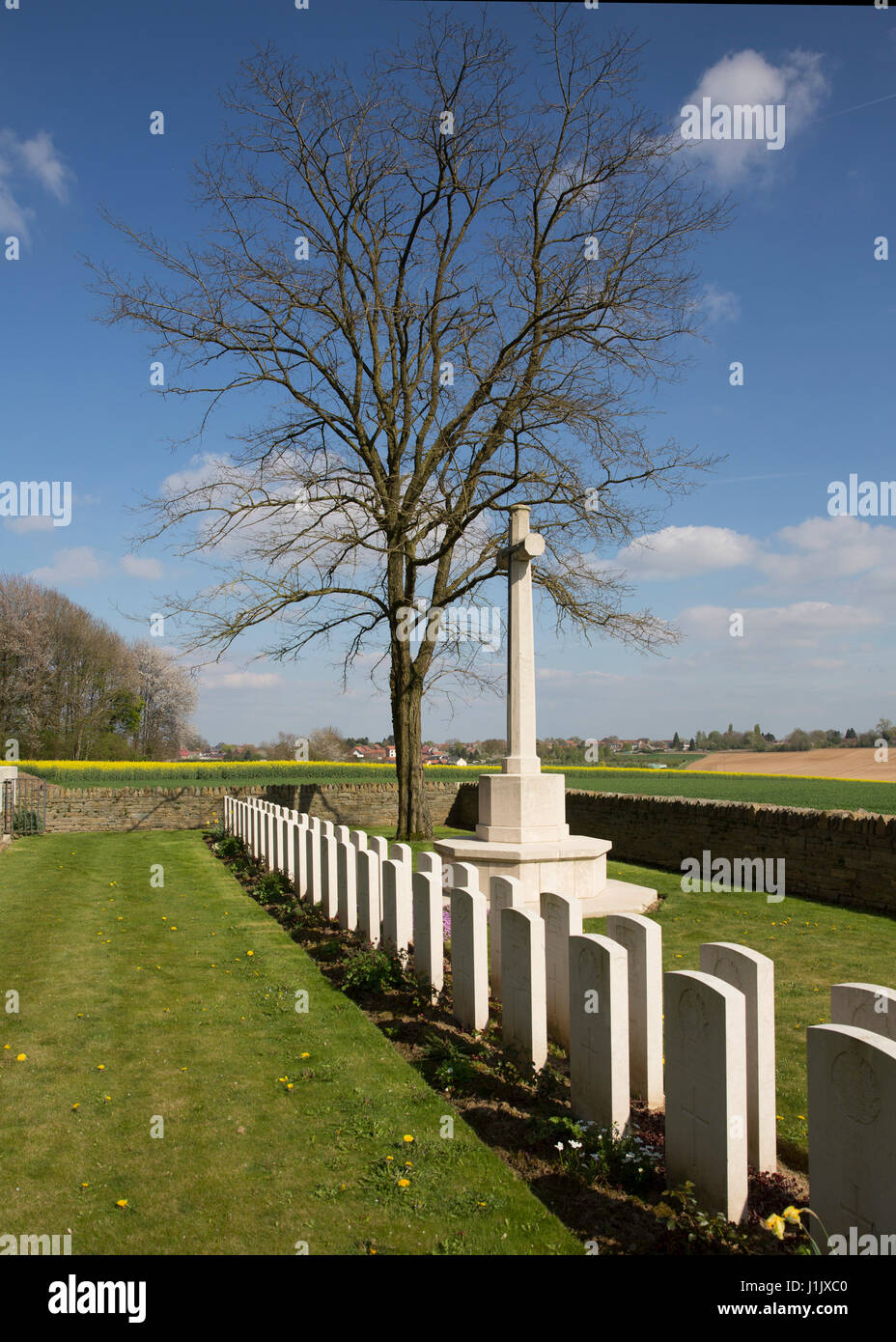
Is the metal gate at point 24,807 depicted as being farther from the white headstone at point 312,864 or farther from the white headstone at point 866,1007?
the white headstone at point 866,1007

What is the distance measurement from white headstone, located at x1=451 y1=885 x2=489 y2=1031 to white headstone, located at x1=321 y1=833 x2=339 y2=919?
317cm

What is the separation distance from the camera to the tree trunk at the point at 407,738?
15844 mm

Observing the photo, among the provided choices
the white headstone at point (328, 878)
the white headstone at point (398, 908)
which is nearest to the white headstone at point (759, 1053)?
the white headstone at point (398, 908)

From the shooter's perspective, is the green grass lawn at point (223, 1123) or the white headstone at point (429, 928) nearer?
the green grass lawn at point (223, 1123)

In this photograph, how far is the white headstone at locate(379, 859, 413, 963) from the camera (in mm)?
6516

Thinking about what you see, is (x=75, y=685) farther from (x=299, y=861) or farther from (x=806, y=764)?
(x=299, y=861)

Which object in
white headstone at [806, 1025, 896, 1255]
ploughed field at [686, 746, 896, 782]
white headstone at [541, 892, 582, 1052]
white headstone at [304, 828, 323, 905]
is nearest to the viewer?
white headstone at [806, 1025, 896, 1255]

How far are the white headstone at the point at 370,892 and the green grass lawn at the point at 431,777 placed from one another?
19.1 metres

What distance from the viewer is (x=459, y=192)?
15906mm

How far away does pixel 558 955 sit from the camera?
4.71 meters

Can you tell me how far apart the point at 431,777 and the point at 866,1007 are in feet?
91.0

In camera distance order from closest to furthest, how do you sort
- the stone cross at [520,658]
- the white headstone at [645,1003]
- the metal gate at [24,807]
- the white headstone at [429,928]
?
the white headstone at [645,1003] < the white headstone at [429,928] < the stone cross at [520,658] < the metal gate at [24,807]

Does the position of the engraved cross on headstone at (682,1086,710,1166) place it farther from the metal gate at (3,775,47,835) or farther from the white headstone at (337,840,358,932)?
the metal gate at (3,775,47,835)

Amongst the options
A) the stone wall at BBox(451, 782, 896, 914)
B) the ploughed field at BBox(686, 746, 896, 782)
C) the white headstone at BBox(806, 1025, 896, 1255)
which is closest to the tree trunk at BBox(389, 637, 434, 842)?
→ the stone wall at BBox(451, 782, 896, 914)
